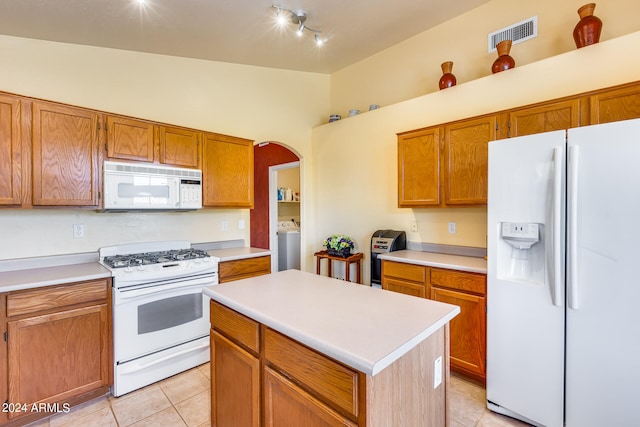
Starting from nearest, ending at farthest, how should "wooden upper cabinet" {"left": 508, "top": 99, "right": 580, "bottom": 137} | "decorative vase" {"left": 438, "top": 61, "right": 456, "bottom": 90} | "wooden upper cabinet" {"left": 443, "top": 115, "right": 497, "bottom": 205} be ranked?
"wooden upper cabinet" {"left": 508, "top": 99, "right": 580, "bottom": 137} → "wooden upper cabinet" {"left": 443, "top": 115, "right": 497, "bottom": 205} → "decorative vase" {"left": 438, "top": 61, "right": 456, "bottom": 90}

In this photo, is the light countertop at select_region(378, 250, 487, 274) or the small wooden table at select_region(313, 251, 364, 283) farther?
the small wooden table at select_region(313, 251, 364, 283)

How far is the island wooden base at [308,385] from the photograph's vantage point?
0.93m

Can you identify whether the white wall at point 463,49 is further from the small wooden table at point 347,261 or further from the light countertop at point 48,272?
the light countertop at point 48,272

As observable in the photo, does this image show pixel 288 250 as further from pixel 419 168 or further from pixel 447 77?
pixel 447 77

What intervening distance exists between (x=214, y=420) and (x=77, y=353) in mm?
1147

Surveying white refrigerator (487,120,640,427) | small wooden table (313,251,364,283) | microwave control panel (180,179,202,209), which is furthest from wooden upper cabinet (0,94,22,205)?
white refrigerator (487,120,640,427)

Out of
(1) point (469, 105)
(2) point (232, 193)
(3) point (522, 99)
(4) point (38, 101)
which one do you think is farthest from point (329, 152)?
(4) point (38, 101)

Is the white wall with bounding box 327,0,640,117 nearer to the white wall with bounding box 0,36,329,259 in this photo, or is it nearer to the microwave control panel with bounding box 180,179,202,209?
the white wall with bounding box 0,36,329,259

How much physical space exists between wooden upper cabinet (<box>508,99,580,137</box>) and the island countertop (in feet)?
5.74

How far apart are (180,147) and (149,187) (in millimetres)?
493

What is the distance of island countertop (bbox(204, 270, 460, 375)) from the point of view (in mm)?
930

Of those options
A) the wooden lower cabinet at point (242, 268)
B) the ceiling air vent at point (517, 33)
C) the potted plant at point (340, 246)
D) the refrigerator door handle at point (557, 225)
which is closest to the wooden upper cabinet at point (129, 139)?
the wooden lower cabinet at point (242, 268)

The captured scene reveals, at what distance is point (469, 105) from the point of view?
2791mm

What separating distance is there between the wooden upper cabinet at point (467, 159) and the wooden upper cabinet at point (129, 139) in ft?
8.72
